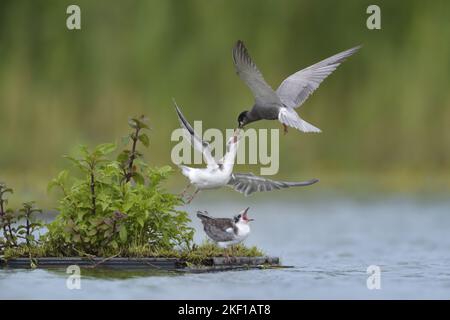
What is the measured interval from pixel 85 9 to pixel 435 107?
6.52m

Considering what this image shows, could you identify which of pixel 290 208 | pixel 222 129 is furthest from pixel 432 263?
pixel 222 129

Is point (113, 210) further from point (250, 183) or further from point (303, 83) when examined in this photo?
point (303, 83)

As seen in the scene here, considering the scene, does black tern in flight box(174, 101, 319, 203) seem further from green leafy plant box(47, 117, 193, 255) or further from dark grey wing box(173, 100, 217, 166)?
green leafy plant box(47, 117, 193, 255)

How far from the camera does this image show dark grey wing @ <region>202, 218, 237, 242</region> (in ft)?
35.4

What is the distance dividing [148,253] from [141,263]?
0.13m

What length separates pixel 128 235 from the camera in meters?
10.9

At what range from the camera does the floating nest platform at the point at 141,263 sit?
10641 mm

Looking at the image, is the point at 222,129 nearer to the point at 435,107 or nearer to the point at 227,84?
the point at 227,84

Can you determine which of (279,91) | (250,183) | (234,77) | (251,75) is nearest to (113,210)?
(250,183)

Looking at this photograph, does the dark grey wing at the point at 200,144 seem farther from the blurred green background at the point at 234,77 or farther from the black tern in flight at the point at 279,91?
the blurred green background at the point at 234,77

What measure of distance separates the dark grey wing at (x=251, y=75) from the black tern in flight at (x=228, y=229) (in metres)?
1.22

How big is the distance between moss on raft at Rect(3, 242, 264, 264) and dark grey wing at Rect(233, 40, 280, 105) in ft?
4.80

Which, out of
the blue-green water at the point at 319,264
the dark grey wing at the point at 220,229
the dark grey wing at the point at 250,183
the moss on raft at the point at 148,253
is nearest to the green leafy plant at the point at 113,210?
the moss on raft at the point at 148,253
